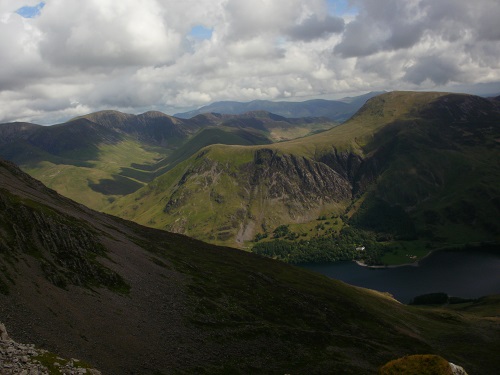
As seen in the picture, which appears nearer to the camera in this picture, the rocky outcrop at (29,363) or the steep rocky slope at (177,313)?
the rocky outcrop at (29,363)

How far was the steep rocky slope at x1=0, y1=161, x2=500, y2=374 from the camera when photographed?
251 feet

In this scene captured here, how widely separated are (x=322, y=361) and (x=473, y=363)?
61.1m

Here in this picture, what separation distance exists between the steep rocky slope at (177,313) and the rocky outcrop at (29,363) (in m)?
23.3

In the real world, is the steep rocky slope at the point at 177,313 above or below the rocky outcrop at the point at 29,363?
below

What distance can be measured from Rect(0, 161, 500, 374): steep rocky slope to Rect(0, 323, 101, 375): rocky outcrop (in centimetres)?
2328

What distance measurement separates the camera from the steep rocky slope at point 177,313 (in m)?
76.6

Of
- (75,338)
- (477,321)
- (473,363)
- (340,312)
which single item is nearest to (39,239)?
(75,338)

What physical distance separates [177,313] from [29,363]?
6519cm

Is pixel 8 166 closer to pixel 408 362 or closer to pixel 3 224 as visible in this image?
pixel 3 224

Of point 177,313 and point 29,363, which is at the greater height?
point 29,363

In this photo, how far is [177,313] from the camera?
340ft

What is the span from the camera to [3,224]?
100 metres

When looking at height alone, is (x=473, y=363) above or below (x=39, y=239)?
below

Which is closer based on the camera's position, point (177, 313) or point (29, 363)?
point (29, 363)
